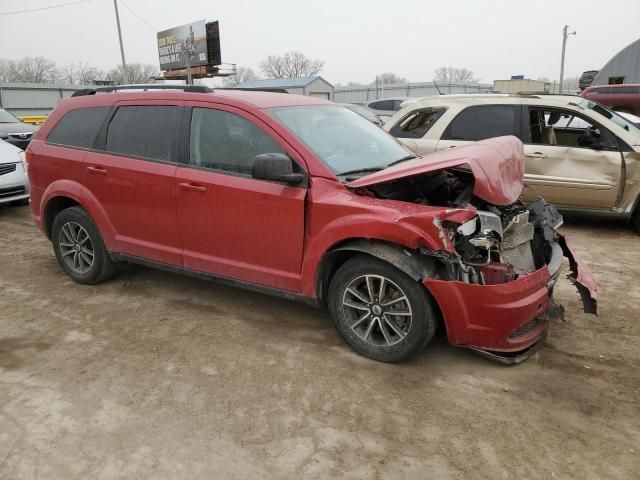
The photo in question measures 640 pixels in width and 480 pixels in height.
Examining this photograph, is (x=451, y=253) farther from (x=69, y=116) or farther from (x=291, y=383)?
(x=69, y=116)

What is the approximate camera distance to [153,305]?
452 cm

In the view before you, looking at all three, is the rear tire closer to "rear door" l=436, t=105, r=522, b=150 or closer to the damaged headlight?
the damaged headlight

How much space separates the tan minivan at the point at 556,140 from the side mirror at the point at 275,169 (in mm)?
3724

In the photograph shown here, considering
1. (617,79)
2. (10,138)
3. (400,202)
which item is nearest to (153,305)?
(400,202)

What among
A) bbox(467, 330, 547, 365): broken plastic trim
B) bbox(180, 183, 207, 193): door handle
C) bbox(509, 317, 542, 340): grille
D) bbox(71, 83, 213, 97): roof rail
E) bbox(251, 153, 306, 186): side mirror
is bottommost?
bbox(467, 330, 547, 365): broken plastic trim

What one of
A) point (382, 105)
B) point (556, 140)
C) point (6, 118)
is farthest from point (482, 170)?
point (382, 105)

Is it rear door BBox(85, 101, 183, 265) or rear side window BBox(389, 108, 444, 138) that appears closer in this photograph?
rear door BBox(85, 101, 183, 265)

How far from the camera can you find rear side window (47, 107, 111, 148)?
15.3 feet

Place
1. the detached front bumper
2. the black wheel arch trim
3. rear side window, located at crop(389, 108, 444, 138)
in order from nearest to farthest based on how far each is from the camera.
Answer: the detached front bumper < the black wheel arch trim < rear side window, located at crop(389, 108, 444, 138)

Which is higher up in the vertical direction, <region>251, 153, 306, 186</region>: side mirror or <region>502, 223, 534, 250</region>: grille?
<region>251, 153, 306, 186</region>: side mirror

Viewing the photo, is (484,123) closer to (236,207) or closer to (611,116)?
(611,116)

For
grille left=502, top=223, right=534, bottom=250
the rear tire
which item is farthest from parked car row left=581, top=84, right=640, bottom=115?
the rear tire

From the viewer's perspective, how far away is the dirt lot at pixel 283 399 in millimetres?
2555

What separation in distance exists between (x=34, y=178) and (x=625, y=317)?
17.9 ft
